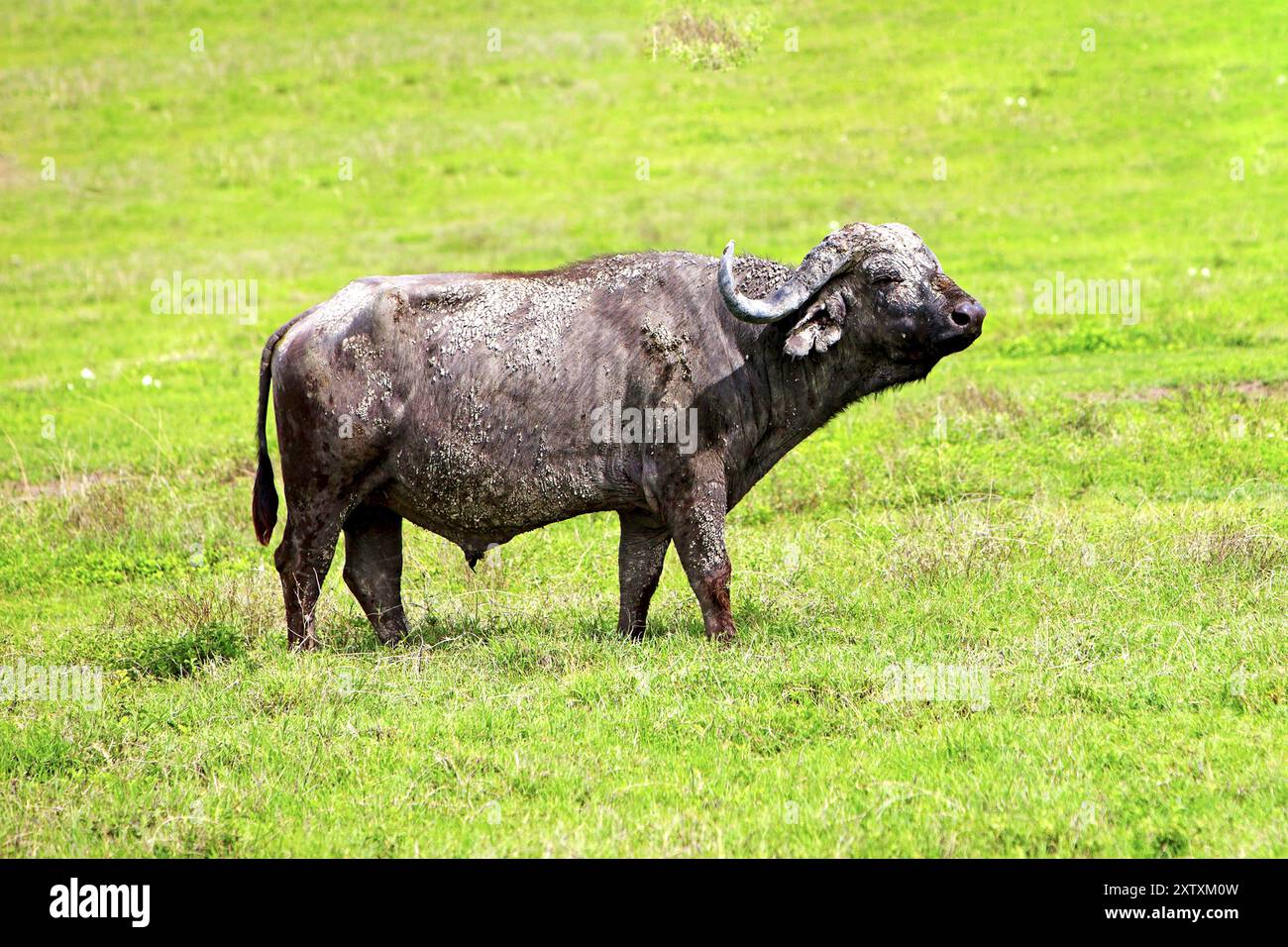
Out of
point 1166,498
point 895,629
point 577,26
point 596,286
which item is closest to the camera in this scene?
point 895,629

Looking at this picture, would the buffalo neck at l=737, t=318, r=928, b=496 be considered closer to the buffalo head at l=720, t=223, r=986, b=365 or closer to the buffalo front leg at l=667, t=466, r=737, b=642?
the buffalo head at l=720, t=223, r=986, b=365

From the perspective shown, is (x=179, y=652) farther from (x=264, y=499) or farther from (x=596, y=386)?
(x=596, y=386)

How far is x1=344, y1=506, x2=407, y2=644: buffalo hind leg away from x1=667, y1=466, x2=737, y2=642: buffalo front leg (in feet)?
6.60

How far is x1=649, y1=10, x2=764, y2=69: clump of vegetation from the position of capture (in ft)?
42.2

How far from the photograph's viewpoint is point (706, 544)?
8523 mm

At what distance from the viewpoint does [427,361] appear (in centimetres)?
895

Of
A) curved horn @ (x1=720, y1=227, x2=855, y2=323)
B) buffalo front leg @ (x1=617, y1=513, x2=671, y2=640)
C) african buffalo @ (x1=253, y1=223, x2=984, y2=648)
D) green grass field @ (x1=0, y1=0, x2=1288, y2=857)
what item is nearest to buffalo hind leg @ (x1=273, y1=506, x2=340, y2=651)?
african buffalo @ (x1=253, y1=223, x2=984, y2=648)

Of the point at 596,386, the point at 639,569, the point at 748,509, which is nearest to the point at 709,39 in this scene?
the point at 748,509

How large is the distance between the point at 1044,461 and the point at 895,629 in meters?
4.87

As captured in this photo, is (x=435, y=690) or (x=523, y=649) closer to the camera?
(x=435, y=690)

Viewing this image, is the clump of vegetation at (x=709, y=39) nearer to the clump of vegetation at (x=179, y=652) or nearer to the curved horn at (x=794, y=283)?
the curved horn at (x=794, y=283)

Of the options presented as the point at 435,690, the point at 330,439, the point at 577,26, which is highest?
the point at 577,26

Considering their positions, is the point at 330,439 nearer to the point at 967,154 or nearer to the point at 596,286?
the point at 596,286

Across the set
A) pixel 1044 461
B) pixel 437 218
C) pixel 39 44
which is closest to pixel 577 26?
pixel 437 218
